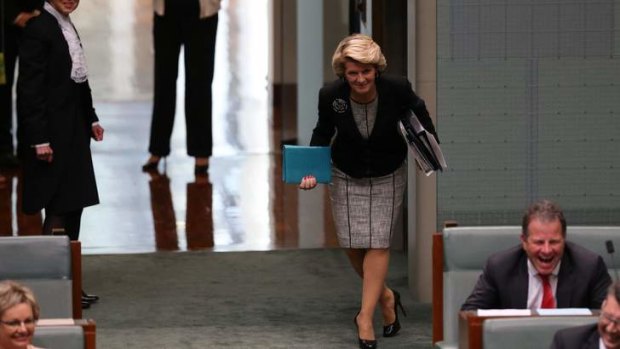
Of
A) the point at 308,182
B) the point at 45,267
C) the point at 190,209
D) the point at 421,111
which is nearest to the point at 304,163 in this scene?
the point at 308,182

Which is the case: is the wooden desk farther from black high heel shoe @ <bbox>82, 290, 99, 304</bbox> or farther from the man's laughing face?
black high heel shoe @ <bbox>82, 290, 99, 304</bbox>

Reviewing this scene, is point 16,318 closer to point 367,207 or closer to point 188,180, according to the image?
point 367,207

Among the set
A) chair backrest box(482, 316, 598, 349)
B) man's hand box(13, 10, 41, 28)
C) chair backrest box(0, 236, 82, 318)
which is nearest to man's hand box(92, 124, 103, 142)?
chair backrest box(0, 236, 82, 318)

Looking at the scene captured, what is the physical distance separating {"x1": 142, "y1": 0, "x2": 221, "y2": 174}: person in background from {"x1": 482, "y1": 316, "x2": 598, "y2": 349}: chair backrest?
7.69m

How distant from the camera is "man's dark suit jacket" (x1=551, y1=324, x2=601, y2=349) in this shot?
4.91m

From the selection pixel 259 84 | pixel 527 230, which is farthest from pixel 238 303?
pixel 259 84

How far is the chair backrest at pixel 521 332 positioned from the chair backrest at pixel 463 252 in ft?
3.71

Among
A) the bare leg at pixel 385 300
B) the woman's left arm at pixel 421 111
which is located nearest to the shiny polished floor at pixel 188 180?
the bare leg at pixel 385 300

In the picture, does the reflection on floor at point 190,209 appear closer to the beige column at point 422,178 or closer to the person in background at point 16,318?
the beige column at point 422,178

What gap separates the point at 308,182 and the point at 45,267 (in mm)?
1566

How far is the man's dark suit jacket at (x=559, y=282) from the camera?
5676 millimetres

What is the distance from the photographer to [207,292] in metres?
8.85

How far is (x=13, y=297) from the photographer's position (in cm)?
496

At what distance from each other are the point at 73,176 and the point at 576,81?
2.82m
